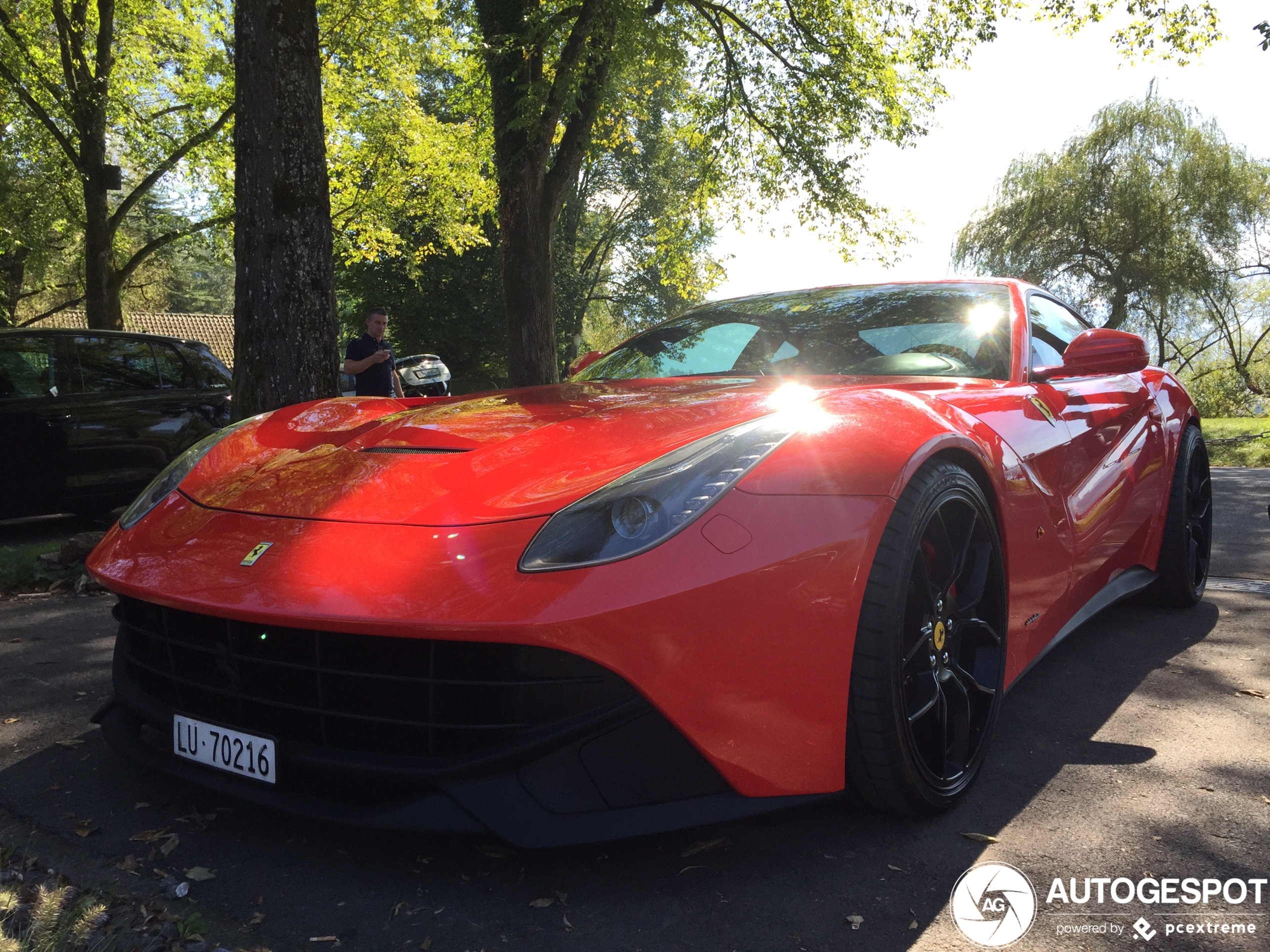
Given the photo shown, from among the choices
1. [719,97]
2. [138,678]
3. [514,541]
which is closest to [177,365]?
[138,678]

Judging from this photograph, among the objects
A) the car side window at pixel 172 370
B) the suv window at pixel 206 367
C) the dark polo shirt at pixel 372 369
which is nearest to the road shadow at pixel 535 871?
the car side window at pixel 172 370

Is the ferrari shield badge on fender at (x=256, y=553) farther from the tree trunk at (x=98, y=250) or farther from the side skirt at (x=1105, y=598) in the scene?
the tree trunk at (x=98, y=250)

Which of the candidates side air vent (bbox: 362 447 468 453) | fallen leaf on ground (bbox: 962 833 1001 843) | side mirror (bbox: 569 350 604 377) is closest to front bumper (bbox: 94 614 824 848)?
fallen leaf on ground (bbox: 962 833 1001 843)

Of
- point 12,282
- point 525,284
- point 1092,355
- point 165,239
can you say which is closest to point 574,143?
point 525,284

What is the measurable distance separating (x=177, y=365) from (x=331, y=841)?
247 inches

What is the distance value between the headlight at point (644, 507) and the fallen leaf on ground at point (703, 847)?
711mm

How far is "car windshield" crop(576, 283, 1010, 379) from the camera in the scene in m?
3.00

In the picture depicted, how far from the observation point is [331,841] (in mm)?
2041

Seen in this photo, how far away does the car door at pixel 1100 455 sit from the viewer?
297cm

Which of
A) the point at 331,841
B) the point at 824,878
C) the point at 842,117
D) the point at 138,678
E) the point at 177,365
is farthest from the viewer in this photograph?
the point at 842,117

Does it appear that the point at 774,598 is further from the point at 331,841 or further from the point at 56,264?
the point at 56,264

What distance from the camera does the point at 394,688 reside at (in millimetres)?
1767

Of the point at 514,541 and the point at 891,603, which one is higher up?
the point at 514,541

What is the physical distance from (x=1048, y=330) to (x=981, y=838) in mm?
2062
